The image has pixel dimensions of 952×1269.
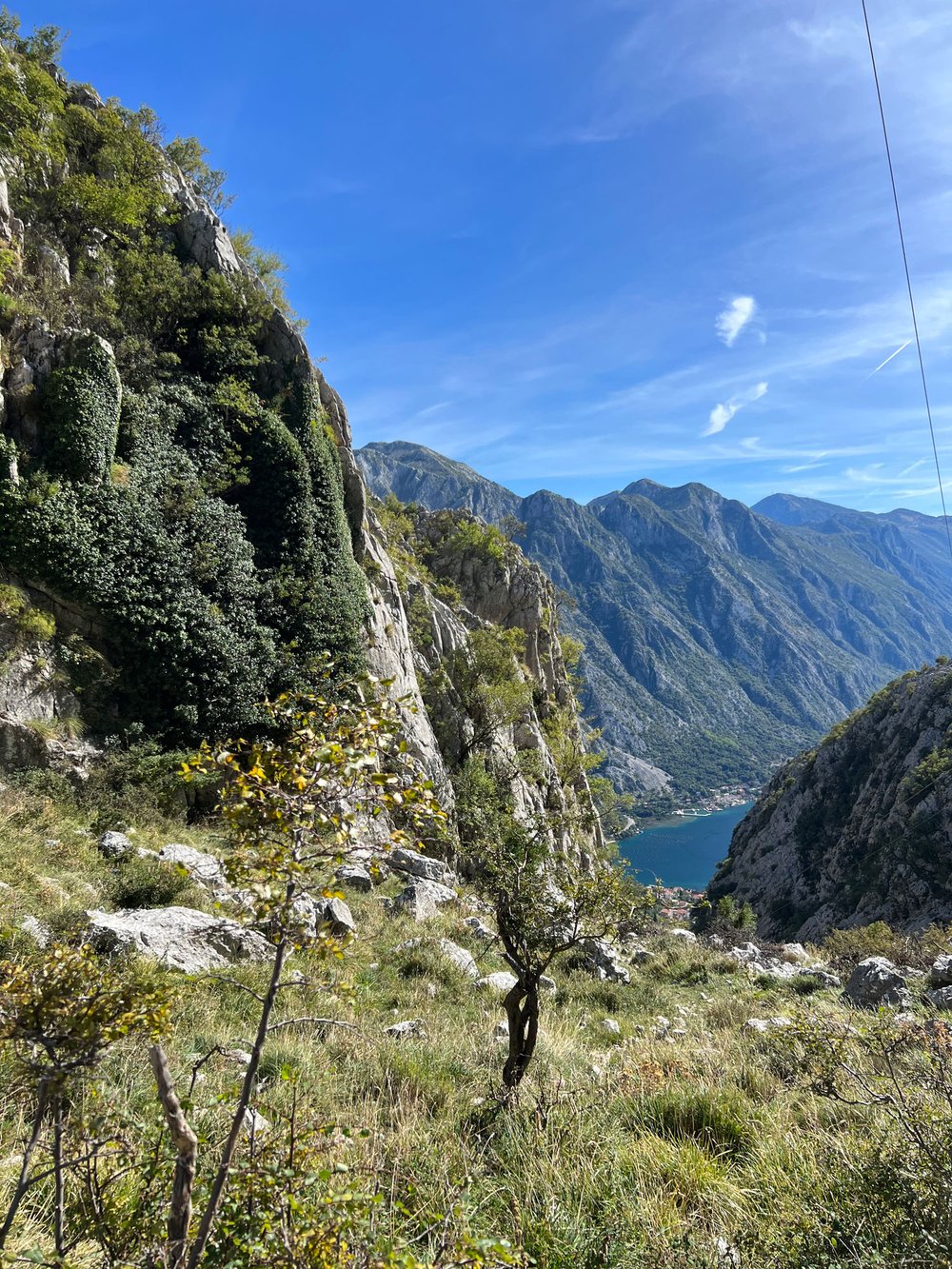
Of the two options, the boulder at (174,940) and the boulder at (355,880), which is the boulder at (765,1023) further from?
the boulder at (355,880)

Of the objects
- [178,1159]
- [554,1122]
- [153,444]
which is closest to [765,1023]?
[554,1122]

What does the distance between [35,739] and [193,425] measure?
37.0 feet

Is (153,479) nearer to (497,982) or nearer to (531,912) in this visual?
(497,982)

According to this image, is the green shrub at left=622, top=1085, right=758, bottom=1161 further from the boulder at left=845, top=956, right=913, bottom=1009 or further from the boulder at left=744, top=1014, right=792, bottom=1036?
the boulder at left=845, top=956, right=913, bottom=1009

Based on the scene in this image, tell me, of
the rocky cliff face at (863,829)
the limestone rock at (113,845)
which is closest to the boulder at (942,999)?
the limestone rock at (113,845)

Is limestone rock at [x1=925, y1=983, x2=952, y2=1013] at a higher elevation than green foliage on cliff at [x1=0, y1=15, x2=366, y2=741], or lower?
lower

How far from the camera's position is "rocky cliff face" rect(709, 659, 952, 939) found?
1495 inches

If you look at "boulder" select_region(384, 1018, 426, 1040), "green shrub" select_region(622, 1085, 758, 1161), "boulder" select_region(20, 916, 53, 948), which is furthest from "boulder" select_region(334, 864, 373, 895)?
"green shrub" select_region(622, 1085, 758, 1161)

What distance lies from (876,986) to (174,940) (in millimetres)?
11898

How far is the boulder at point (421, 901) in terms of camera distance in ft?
38.2

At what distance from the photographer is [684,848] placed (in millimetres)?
123188

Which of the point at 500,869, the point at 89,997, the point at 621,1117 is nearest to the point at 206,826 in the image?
the point at 500,869

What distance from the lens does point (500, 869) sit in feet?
20.1

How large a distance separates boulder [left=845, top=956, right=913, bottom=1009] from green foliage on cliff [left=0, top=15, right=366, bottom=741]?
1416 cm
